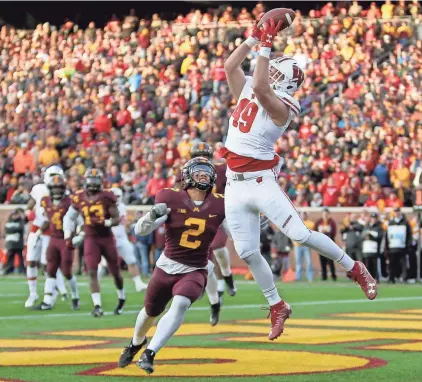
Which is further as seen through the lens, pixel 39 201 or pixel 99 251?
pixel 39 201

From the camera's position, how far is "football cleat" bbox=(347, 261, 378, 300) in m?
9.39

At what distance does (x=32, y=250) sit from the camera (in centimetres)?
1739

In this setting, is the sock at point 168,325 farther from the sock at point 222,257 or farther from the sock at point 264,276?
the sock at point 222,257

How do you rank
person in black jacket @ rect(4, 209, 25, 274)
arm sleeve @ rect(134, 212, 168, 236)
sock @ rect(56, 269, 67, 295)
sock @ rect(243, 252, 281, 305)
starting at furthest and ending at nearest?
1. person in black jacket @ rect(4, 209, 25, 274)
2. sock @ rect(56, 269, 67, 295)
3. sock @ rect(243, 252, 281, 305)
4. arm sleeve @ rect(134, 212, 168, 236)

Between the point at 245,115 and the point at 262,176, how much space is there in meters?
0.50

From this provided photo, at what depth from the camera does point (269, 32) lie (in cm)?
890

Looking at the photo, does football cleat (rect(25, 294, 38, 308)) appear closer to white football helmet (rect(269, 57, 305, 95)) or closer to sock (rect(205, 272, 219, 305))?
sock (rect(205, 272, 219, 305))

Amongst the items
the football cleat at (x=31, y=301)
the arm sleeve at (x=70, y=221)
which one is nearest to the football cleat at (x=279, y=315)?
the arm sleeve at (x=70, y=221)

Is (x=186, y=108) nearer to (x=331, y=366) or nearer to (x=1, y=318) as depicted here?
(x=1, y=318)

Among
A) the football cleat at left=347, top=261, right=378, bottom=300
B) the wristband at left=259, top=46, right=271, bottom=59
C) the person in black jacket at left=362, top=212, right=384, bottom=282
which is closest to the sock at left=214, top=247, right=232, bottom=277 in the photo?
the football cleat at left=347, top=261, right=378, bottom=300

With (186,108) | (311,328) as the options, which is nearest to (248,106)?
(311,328)

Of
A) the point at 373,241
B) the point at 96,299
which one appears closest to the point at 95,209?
the point at 96,299

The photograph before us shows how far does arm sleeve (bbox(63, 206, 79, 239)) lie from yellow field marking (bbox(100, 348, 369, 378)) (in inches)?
196

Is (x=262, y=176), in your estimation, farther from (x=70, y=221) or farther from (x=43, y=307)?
(x=43, y=307)
